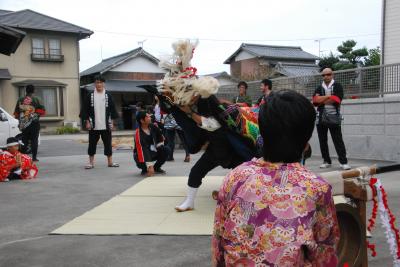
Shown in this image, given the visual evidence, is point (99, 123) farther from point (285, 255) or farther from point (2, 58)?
point (2, 58)

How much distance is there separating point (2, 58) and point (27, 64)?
57.4 inches

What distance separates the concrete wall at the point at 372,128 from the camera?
862 cm

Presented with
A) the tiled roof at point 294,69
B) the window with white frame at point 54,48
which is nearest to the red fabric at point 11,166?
the window with white frame at point 54,48

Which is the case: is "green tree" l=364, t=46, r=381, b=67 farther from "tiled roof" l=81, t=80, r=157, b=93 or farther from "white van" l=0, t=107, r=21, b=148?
"white van" l=0, t=107, r=21, b=148

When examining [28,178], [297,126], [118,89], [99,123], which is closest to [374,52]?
[118,89]

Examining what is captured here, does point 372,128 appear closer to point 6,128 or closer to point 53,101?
point 6,128

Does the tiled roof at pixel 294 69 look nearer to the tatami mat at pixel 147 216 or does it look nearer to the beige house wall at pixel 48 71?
the beige house wall at pixel 48 71

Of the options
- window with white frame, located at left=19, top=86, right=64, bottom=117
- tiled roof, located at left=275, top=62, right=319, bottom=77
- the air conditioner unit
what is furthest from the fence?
window with white frame, located at left=19, top=86, right=64, bottom=117

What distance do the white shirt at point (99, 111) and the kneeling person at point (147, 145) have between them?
1.12 meters

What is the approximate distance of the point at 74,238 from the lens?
4082 mm

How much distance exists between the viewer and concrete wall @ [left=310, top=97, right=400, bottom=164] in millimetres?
8617

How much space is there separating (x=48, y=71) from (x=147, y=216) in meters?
25.2

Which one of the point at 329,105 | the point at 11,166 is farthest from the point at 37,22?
the point at 329,105

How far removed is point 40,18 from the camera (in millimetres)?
28250
